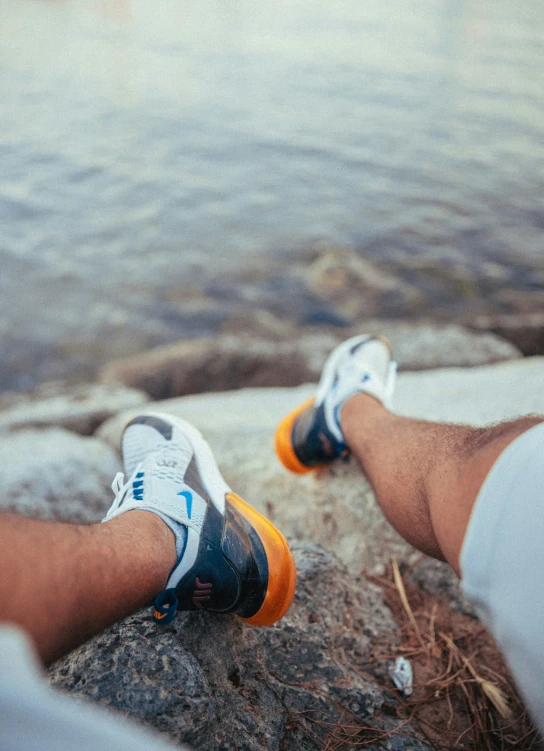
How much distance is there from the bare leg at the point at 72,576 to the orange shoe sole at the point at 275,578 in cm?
33

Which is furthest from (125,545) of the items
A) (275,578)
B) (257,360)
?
(257,360)

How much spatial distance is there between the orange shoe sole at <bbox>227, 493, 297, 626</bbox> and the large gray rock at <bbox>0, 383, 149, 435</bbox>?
7.25 feet

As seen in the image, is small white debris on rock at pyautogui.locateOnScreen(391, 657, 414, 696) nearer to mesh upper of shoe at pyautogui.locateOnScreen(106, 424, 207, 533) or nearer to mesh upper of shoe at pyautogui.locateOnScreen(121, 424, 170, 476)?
mesh upper of shoe at pyautogui.locateOnScreen(106, 424, 207, 533)

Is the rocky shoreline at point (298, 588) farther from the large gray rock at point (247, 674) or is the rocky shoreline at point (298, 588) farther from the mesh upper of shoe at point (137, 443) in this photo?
the mesh upper of shoe at point (137, 443)

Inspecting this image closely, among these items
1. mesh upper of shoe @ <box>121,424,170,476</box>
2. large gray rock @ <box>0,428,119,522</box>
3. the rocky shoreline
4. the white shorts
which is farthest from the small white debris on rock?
large gray rock @ <box>0,428,119,522</box>

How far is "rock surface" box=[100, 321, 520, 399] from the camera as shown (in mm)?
4262

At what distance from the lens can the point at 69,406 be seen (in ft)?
12.3

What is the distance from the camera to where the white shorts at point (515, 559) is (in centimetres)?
94

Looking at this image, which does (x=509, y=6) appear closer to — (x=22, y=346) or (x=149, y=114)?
(x=149, y=114)

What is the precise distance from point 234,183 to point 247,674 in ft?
21.9

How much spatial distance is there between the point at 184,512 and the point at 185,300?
13.3 ft

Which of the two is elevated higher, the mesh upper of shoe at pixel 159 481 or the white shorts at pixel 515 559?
the white shorts at pixel 515 559

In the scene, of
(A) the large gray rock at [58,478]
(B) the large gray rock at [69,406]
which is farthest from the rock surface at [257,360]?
(A) the large gray rock at [58,478]

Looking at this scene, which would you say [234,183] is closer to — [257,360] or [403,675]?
[257,360]
